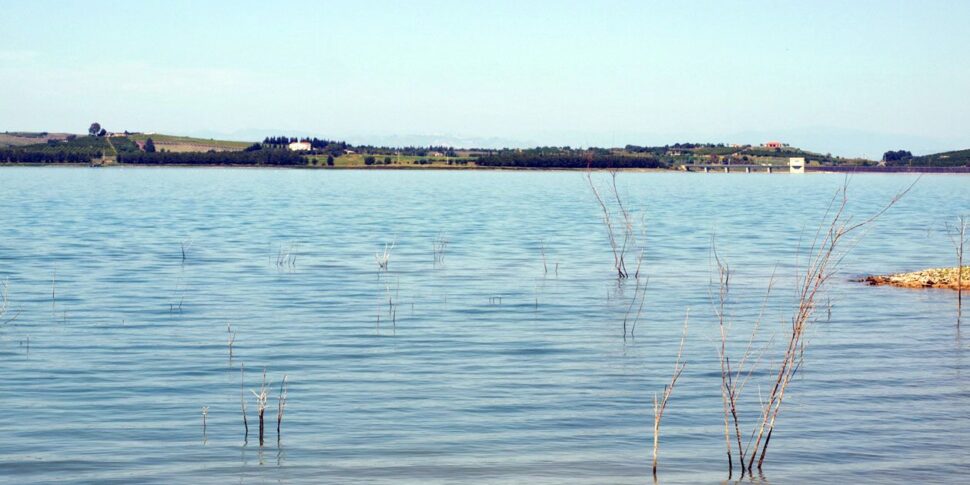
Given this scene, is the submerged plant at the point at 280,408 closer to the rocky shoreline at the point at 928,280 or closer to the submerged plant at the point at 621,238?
the submerged plant at the point at 621,238

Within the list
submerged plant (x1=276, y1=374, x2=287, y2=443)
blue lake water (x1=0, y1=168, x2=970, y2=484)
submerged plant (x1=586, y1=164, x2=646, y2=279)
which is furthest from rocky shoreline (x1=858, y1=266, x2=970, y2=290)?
submerged plant (x1=276, y1=374, x2=287, y2=443)

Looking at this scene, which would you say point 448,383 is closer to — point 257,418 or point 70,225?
point 257,418

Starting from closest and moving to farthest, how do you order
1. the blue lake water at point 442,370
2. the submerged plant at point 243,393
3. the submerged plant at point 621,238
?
the blue lake water at point 442,370
the submerged plant at point 243,393
the submerged plant at point 621,238

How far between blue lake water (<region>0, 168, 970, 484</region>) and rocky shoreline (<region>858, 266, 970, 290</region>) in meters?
1.21

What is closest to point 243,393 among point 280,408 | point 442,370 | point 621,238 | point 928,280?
point 280,408

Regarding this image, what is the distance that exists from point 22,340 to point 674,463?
14.9 metres

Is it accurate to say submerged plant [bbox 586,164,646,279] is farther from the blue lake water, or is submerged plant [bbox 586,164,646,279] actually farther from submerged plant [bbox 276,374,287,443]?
submerged plant [bbox 276,374,287,443]

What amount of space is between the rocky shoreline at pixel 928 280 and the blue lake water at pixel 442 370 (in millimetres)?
1211

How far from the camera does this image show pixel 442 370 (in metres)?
20.9

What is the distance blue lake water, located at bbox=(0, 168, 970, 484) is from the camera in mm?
14703

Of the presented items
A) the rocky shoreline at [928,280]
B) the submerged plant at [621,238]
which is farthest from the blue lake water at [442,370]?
the rocky shoreline at [928,280]

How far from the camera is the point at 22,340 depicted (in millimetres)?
23375

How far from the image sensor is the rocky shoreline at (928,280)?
112 feet

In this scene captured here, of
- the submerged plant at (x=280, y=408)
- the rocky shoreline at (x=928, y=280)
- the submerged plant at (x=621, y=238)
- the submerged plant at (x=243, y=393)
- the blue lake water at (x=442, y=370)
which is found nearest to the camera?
the blue lake water at (x=442, y=370)
